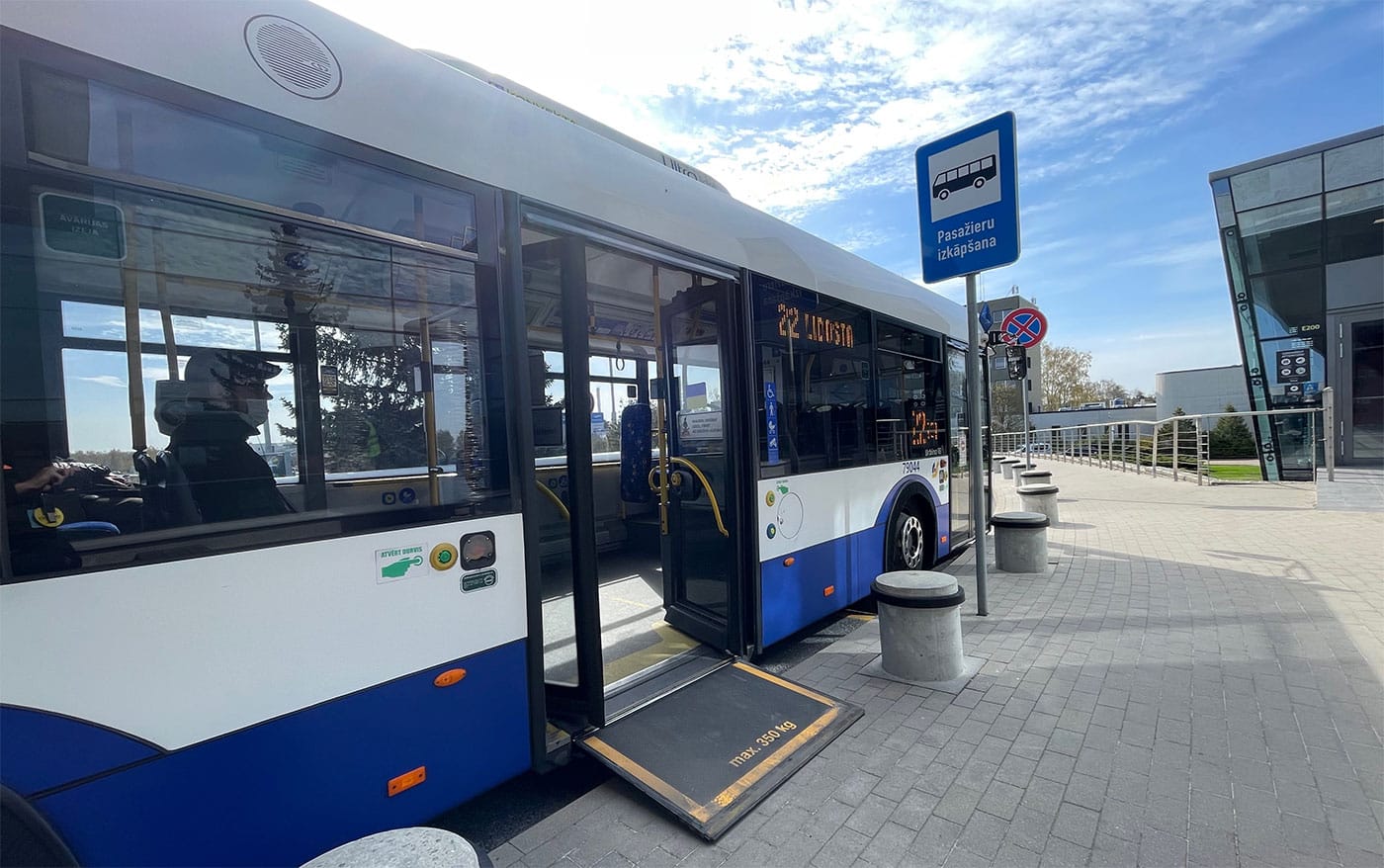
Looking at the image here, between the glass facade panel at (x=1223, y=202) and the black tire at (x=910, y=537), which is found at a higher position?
the glass facade panel at (x=1223, y=202)

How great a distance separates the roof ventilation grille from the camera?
5.98ft

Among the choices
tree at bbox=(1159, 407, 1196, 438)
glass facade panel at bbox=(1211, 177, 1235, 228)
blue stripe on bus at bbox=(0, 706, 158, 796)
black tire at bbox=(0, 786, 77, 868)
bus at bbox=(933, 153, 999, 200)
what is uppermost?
glass facade panel at bbox=(1211, 177, 1235, 228)

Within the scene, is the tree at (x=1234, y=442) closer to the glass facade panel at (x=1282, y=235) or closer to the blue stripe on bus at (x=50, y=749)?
the glass facade panel at (x=1282, y=235)

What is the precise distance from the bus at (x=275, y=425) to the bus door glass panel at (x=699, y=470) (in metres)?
0.88

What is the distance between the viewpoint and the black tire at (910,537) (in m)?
5.45

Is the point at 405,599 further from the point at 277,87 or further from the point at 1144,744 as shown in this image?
the point at 1144,744

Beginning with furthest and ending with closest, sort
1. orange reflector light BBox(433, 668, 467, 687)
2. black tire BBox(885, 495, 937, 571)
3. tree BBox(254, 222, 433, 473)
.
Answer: black tire BBox(885, 495, 937, 571) < orange reflector light BBox(433, 668, 467, 687) < tree BBox(254, 222, 433, 473)

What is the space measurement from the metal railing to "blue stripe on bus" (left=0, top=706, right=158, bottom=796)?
12684 millimetres

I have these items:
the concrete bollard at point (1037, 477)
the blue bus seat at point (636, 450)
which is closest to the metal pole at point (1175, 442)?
the concrete bollard at point (1037, 477)

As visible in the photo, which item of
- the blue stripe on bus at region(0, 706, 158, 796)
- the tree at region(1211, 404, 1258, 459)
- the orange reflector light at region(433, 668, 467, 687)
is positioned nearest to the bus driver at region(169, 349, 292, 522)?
the blue stripe on bus at region(0, 706, 158, 796)

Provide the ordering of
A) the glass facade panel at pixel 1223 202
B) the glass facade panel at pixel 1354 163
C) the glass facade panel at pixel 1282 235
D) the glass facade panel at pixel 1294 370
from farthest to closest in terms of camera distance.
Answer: the glass facade panel at pixel 1223 202 → the glass facade panel at pixel 1294 370 → the glass facade panel at pixel 1282 235 → the glass facade panel at pixel 1354 163

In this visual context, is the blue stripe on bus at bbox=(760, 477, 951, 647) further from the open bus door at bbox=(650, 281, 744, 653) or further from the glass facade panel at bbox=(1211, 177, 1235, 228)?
the glass facade panel at bbox=(1211, 177, 1235, 228)

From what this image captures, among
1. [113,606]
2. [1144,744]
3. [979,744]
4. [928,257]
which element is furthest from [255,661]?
[928,257]

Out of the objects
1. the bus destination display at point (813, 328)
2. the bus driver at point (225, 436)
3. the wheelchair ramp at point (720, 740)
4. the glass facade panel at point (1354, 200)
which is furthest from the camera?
the glass facade panel at point (1354, 200)
